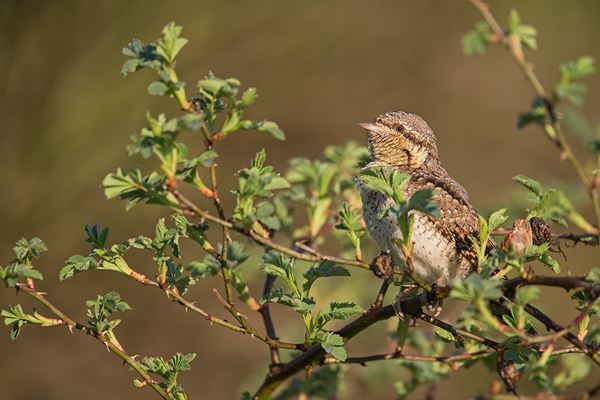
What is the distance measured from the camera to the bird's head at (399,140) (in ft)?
7.82

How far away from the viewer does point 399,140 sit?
2.39 meters

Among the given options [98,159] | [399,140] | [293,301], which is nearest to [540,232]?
[293,301]

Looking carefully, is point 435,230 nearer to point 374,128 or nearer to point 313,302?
point 374,128

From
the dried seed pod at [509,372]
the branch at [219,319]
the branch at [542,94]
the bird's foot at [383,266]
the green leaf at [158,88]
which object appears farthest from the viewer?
the dried seed pod at [509,372]

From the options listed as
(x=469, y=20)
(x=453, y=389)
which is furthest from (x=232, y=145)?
(x=469, y=20)

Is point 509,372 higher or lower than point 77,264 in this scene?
lower

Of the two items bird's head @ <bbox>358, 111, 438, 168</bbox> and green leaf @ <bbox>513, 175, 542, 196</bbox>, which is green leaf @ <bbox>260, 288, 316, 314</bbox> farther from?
bird's head @ <bbox>358, 111, 438, 168</bbox>

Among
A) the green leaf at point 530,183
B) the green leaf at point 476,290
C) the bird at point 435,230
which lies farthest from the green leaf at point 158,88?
the bird at point 435,230

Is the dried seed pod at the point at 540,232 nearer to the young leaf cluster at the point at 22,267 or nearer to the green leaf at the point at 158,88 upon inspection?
the green leaf at the point at 158,88

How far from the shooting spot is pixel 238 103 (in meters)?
1.05

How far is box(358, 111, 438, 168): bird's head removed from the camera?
2385 mm

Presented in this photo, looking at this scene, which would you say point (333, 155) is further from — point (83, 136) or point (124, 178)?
point (83, 136)

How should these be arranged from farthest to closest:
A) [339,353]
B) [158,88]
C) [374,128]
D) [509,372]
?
[374,128], [509,372], [339,353], [158,88]

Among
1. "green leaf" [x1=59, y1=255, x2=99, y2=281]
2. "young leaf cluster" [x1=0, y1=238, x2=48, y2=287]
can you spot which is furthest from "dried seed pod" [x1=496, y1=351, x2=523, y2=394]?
"young leaf cluster" [x1=0, y1=238, x2=48, y2=287]
